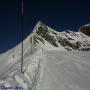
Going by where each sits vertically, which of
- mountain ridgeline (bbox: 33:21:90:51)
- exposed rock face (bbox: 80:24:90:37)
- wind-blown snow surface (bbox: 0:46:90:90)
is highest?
exposed rock face (bbox: 80:24:90:37)

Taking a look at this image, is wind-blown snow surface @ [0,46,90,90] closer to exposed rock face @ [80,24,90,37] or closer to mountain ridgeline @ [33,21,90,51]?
mountain ridgeline @ [33,21,90,51]

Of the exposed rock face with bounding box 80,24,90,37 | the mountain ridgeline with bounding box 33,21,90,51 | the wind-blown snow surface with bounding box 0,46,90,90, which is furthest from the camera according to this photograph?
the exposed rock face with bounding box 80,24,90,37

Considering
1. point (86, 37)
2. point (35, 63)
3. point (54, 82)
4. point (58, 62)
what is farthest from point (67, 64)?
point (86, 37)

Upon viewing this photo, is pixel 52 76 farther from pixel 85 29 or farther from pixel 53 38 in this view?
pixel 85 29

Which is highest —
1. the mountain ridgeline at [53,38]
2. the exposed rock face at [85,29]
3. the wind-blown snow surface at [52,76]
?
the exposed rock face at [85,29]

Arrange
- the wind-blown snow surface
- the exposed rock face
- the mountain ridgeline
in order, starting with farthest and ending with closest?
the exposed rock face < the mountain ridgeline < the wind-blown snow surface

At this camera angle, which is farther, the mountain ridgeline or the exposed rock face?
the exposed rock face

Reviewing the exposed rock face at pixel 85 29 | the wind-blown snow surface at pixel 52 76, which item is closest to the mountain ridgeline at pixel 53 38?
the exposed rock face at pixel 85 29

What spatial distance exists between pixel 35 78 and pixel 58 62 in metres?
3.48

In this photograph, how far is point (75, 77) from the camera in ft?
31.5

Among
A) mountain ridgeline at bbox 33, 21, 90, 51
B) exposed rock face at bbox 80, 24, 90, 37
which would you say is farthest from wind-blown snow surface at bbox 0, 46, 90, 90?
exposed rock face at bbox 80, 24, 90, 37

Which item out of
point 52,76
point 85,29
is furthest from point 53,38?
point 85,29

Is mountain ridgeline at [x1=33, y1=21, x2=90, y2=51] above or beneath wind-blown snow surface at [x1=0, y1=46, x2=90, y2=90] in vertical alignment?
above

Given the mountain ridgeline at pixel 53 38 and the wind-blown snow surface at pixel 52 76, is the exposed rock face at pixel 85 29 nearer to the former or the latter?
the mountain ridgeline at pixel 53 38
